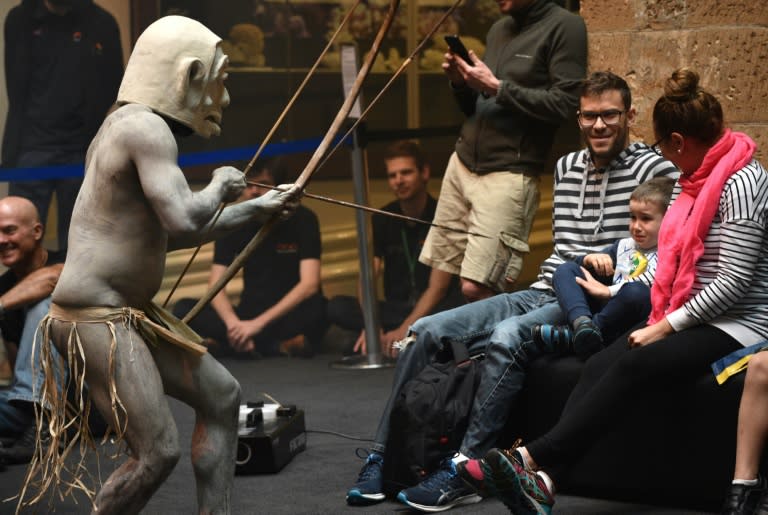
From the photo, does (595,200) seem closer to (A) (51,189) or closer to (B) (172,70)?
(B) (172,70)

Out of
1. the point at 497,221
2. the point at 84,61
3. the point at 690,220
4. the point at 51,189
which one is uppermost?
the point at 84,61

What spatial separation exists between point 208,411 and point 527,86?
2244 mm

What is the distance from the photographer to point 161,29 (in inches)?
132

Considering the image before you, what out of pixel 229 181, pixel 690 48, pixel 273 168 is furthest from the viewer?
pixel 273 168

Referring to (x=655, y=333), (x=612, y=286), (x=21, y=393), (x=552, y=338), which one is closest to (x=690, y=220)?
(x=655, y=333)

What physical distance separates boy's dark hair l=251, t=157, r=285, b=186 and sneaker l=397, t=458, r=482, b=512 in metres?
3.33

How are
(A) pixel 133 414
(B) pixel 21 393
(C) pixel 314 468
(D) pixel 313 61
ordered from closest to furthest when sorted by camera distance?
(A) pixel 133 414
(C) pixel 314 468
(B) pixel 21 393
(D) pixel 313 61

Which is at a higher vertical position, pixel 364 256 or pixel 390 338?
pixel 364 256

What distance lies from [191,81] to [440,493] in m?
1.60

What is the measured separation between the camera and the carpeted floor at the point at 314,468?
13.9 feet

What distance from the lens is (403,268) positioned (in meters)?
7.46

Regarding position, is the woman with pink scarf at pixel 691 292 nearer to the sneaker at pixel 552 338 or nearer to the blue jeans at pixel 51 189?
the sneaker at pixel 552 338

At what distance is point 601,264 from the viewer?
→ 4375 millimetres

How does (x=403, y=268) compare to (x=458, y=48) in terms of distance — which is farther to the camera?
(x=403, y=268)
